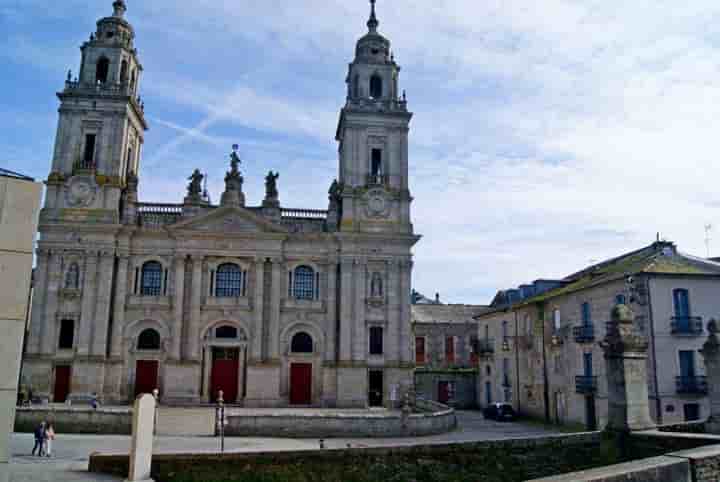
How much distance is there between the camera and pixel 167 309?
38.7m

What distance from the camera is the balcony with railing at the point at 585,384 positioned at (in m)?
31.8

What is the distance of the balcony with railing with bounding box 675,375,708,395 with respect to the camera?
27.8 metres

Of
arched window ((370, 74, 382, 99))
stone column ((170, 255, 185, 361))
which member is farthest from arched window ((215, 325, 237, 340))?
arched window ((370, 74, 382, 99))

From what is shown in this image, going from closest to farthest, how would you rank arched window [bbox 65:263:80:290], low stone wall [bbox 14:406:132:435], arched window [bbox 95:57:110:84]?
low stone wall [bbox 14:406:132:435] < arched window [bbox 65:263:80:290] < arched window [bbox 95:57:110:84]

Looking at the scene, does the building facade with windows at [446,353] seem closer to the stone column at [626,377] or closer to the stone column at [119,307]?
the stone column at [119,307]

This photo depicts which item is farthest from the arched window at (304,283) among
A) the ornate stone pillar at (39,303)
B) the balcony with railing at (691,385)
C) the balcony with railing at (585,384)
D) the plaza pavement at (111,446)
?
the balcony with railing at (691,385)

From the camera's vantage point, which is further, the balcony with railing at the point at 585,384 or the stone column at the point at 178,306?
the stone column at the point at 178,306

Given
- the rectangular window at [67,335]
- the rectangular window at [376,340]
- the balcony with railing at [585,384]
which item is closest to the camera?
the balcony with railing at [585,384]

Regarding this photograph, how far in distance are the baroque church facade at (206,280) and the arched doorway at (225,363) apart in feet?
0.22

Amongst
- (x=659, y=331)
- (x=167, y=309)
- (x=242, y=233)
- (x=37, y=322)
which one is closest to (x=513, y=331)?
(x=659, y=331)

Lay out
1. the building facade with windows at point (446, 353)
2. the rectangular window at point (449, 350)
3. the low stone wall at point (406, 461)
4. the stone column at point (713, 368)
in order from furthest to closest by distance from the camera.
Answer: the rectangular window at point (449, 350), the building facade with windows at point (446, 353), the stone column at point (713, 368), the low stone wall at point (406, 461)

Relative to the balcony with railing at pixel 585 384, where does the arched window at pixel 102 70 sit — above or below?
above

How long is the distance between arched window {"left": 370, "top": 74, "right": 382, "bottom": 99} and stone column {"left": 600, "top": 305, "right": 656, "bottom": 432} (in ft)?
101

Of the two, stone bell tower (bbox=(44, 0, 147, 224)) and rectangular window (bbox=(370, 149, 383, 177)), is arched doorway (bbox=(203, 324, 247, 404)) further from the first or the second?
rectangular window (bbox=(370, 149, 383, 177))
